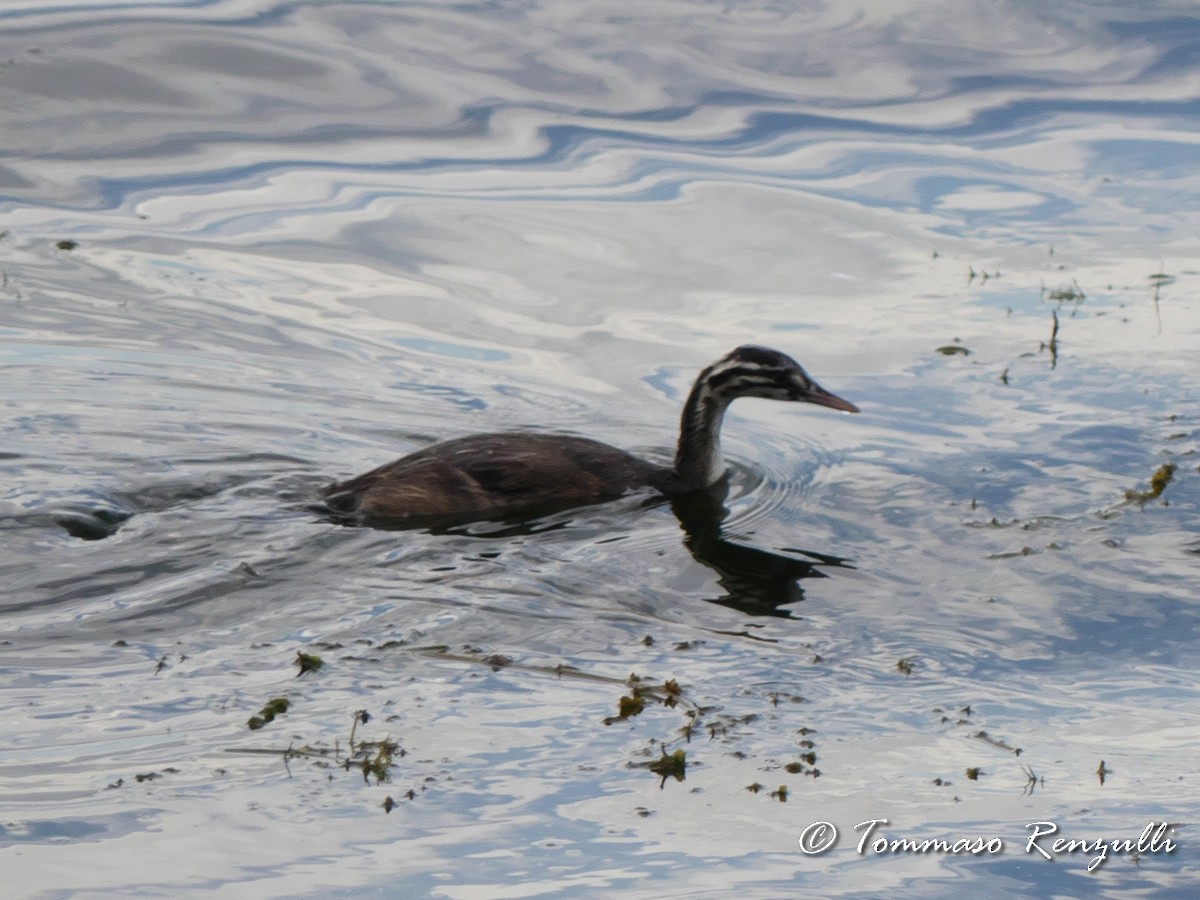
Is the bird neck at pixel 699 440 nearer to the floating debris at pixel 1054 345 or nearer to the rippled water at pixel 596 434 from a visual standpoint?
the rippled water at pixel 596 434

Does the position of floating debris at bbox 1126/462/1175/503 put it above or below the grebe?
above

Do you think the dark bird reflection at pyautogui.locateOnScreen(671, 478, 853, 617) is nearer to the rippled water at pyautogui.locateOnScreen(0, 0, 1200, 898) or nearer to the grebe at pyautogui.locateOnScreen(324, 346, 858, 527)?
the rippled water at pyautogui.locateOnScreen(0, 0, 1200, 898)

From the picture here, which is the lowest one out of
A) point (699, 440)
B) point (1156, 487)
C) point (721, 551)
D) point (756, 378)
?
point (721, 551)

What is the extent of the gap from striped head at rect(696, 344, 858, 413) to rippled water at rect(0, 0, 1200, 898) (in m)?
0.47

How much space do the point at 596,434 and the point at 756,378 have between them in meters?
1.17

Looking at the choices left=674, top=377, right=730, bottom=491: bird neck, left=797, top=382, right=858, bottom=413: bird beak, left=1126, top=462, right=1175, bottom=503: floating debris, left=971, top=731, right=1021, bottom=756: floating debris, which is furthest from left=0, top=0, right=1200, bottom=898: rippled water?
left=797, top=382, right=858, bottom=413: bird beak

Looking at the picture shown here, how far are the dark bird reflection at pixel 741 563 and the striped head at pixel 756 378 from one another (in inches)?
23.6

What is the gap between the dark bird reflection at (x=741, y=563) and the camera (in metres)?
7.97

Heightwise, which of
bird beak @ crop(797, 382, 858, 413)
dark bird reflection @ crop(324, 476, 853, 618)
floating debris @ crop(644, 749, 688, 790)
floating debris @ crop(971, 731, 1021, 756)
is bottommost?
dark bird reflection @ crop(324, 476, 853, 618)

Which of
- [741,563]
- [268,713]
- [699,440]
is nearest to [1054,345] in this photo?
[699,440]

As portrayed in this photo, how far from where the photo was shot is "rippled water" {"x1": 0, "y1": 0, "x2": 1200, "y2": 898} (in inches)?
222

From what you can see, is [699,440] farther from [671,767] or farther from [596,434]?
[671,767]

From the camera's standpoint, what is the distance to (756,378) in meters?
10.1

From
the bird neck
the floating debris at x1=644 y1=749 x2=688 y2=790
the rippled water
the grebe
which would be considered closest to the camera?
the rippled water
